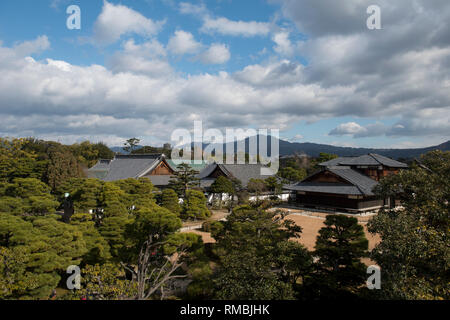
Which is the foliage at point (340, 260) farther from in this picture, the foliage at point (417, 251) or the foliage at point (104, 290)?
the foliage at point (104, 290)

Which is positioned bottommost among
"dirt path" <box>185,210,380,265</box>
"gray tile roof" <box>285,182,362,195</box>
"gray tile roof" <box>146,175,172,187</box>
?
"dirt path" <box>185,210,380,265</box>

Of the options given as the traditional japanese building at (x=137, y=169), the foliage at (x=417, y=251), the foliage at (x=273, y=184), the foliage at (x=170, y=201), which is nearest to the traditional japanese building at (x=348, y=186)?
the foliage at (x=273, y=184)

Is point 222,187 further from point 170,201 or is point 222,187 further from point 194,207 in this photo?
point 170,201

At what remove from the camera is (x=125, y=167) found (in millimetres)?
31562

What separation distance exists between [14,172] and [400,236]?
29846 millimetres

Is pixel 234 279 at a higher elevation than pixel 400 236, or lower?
lower

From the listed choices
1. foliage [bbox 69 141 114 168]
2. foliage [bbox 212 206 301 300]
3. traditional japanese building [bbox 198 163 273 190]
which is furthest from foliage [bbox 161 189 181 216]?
foliage [bbox 69 141 114 168]

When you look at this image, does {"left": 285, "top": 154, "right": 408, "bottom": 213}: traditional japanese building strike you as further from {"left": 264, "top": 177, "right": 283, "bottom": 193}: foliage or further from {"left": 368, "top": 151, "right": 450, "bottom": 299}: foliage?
{"left": 368, "top": 151, "right": 450, "bottom": 299}: foliage

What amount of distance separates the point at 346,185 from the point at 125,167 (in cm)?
2533

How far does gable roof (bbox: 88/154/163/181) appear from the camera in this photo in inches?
1168

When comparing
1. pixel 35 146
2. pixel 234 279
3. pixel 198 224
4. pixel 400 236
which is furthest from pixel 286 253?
pixel 35 146

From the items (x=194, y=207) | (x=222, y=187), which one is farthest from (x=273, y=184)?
(x=194, y=207)
